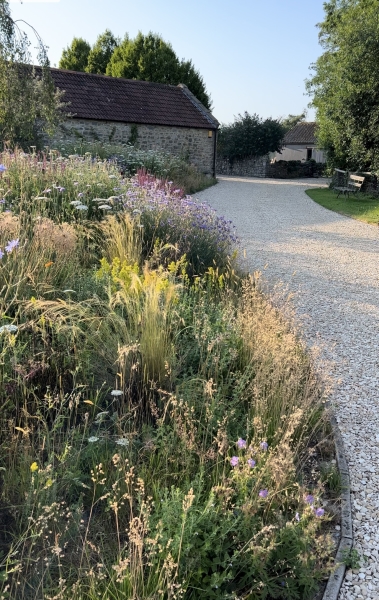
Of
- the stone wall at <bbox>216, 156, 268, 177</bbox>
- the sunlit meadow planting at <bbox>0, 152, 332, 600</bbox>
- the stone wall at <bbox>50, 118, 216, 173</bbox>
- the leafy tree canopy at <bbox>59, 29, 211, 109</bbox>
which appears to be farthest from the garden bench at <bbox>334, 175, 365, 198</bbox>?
the leafy tree canopy at <bbox>59, 29, 211, 109</bbox>

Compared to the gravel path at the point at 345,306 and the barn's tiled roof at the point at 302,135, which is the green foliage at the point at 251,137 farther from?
the gravel path at the point at 345,306

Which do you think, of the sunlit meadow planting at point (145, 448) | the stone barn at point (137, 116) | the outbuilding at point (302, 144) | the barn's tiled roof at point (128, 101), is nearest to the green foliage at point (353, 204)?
the stone barn at point (137, 116)

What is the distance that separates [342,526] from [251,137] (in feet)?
112

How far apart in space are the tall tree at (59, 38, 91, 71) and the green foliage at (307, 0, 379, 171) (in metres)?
25.5

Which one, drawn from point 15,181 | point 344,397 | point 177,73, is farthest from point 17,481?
point 177,73

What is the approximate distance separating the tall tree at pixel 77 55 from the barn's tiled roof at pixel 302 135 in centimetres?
2026

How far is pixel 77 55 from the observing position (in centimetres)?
3828

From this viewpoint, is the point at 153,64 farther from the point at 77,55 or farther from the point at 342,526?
the point at 342,526

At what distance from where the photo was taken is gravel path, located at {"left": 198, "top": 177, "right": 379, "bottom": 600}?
242 cm

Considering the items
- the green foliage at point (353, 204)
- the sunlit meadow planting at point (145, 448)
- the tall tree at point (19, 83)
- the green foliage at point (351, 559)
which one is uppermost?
the tall tree at point (19, 83)

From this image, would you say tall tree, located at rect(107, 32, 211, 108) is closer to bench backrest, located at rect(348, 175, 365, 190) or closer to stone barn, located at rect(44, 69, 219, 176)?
stone barn, located at rect(44, 69, 219, 176)

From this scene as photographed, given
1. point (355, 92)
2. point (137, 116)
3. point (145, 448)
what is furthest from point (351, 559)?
point (137, 116)

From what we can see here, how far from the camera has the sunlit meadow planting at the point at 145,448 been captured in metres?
1.77

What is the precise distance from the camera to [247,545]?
1914 mm
